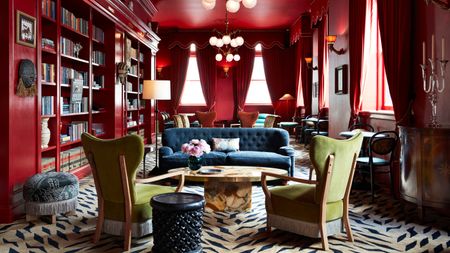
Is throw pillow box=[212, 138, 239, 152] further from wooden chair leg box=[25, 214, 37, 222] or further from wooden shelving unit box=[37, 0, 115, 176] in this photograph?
wooden chair leg box=[25, 214, 37, 222]

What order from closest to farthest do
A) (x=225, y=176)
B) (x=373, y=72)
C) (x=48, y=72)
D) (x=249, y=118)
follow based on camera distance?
(x=225, y=176)
(x=48, y=72)
(x=373, y=72)
(x=249, y=118)

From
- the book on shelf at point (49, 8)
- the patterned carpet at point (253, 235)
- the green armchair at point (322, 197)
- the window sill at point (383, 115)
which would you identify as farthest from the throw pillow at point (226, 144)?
the book on shelf at point (49, 8)

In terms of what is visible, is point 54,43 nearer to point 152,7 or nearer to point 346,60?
point 346,60

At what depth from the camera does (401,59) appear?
18.2 ft

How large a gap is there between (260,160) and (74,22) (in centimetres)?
350

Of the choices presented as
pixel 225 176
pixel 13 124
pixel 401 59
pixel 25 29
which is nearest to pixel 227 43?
pixel 401 59

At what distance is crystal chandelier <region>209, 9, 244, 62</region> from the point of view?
461 inches

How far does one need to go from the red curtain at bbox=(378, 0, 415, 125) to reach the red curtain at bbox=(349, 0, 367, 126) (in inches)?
60.2

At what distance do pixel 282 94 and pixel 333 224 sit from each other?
11.7 meters

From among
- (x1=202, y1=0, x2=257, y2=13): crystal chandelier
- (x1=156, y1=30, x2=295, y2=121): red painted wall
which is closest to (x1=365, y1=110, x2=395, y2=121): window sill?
(x1=202, y1=0, x2=257, y2=13): crystal chandelier

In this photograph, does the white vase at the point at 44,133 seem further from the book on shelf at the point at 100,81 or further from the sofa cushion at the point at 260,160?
the sofa cushion at the point at 260,160

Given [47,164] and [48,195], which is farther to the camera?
[47,164]

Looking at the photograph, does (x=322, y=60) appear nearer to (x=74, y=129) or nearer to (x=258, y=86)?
(x=258, y=86)

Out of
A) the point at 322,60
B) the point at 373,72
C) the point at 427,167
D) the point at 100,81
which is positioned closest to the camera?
the point at 427,167
